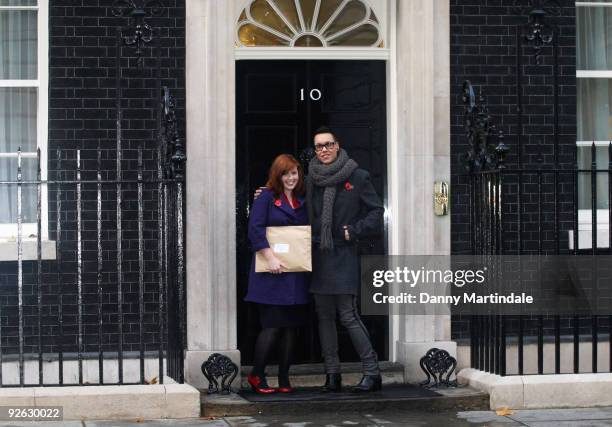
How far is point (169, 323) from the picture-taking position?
9.27 meters

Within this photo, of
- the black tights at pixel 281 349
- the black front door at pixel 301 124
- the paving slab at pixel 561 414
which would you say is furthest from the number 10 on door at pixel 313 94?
the paving slab at pixel 561 414

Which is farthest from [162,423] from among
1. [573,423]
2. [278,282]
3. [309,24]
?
[309,24]

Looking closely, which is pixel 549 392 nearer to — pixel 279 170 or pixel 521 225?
pixel 521 225

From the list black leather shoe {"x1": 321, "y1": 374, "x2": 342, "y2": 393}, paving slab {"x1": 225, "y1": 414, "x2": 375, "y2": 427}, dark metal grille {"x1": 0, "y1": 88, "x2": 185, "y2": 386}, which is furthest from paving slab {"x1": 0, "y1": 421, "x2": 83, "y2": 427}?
black leather shoe {"x1": 321, "y1": 374, "x2": 342, "y2": 393}

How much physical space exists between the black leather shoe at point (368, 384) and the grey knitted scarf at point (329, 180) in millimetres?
1028

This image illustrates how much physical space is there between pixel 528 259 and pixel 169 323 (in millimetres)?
3194

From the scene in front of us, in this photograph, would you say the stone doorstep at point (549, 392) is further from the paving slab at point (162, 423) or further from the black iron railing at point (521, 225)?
the paving slab at point (162, 423)

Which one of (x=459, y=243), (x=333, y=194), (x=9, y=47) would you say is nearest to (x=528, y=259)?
(x=459, y=243)

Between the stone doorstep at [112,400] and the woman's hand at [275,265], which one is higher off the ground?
the woman's hand at [275,265]

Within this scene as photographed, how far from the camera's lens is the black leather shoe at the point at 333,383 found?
9703 mm

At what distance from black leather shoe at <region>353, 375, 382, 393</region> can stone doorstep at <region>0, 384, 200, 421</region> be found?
1288 mm

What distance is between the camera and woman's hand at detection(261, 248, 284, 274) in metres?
9.48

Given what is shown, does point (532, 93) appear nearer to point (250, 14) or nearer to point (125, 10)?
point (250, 14)

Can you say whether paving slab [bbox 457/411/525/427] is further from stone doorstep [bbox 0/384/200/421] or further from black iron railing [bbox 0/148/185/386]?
black iron railing [bbox 0/148/185/386]
